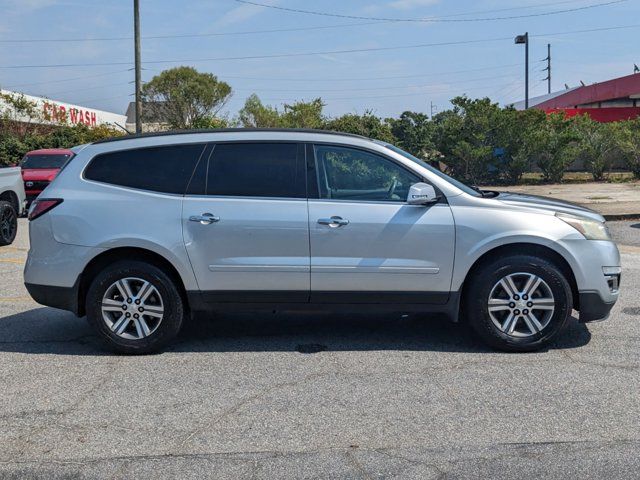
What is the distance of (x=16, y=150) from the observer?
3372 cm

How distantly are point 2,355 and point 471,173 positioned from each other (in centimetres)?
2357

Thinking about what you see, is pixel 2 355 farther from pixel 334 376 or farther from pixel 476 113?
pixel 476 113

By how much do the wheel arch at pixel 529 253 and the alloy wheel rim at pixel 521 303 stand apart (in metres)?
0.21

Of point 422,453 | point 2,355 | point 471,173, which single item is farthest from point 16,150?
point 422,453

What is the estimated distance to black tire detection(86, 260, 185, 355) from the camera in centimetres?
608


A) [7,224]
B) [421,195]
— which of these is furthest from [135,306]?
[7,224]

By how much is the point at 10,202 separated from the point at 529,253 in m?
10.2

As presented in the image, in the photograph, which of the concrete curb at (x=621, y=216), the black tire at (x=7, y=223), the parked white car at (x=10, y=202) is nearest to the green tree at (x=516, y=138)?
the concrete curb at (x=621, y=216)

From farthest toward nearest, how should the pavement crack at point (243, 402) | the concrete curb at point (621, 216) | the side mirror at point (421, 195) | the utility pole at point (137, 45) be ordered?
1. the utility pole at point (137, 45)
2. the concrete curb at point (621, 216)
3. the side mirror at point (421, 195)
4. the pavement crack at point (243, 402)

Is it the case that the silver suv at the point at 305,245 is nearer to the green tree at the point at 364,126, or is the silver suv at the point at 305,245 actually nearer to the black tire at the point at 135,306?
the black tire at the point at 135,306

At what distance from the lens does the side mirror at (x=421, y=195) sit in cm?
595

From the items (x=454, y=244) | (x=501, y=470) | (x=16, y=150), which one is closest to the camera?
(x=501, y=470)

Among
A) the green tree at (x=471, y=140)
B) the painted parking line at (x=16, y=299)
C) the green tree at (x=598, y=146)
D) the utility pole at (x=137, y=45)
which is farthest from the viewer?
the utility pole at (x=137, y=45)

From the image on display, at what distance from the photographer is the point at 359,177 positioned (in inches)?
245
